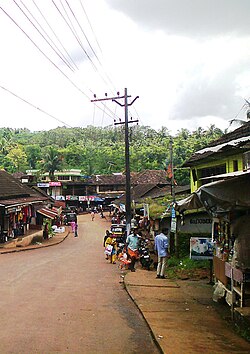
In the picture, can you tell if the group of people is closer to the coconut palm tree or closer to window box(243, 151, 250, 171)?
window box(243, 151, 250, 171)

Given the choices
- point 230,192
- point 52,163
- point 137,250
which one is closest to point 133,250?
point 137,250

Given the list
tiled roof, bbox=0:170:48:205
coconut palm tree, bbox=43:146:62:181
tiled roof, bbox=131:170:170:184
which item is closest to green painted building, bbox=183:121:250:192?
tiled roof, bbox=0:170:48:205

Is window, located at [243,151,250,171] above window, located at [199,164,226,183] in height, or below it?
below

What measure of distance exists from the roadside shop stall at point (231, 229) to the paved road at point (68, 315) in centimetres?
207

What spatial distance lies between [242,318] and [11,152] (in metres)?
101

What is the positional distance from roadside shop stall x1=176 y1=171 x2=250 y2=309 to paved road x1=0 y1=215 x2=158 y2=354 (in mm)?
2068

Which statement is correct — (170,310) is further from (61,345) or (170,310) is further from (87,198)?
(87,198)

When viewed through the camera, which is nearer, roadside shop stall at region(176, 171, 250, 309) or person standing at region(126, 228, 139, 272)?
roadside shop stall at region(176, 171, 250, 309)

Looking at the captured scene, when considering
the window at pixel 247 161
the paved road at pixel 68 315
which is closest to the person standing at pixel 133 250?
the paved road at pixel 68 315

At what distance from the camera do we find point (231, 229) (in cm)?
874

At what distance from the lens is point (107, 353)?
659cm

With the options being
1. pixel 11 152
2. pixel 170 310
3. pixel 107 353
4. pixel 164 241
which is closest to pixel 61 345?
pixel 107 353

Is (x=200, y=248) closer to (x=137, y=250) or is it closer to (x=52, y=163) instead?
(x=137, y=250)

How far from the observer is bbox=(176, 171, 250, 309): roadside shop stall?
7547mm
